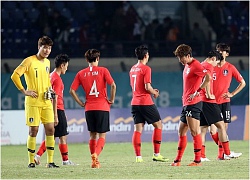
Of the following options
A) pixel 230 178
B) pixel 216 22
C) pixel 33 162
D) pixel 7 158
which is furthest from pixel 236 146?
pixel 216 22

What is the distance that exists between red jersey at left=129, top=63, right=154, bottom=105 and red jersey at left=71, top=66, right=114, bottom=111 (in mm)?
1149

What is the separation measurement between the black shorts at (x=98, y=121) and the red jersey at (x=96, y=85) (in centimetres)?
8

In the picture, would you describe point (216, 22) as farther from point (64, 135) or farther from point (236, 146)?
point (64, 135)

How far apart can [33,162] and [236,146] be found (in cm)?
708

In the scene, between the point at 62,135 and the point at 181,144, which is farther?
the point at 62,135

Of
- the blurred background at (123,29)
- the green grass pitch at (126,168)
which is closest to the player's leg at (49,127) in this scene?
the green grass pitch at (126,168)

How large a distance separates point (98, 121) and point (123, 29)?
15.1m

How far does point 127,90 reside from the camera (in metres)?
25.9

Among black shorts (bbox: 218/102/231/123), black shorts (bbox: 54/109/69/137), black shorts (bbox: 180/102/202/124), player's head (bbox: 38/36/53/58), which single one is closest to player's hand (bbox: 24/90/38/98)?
player's head (bbox: 38/36/53/58)

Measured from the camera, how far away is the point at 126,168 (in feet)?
47.4

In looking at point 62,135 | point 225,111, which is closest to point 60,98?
point 62,135

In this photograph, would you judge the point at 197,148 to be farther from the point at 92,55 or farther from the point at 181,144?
the point at 92,55

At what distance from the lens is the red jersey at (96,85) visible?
15.2 meters

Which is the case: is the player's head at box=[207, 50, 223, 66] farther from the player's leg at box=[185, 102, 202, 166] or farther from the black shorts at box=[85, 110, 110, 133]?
the black shorts at box=[85, 110, 110, 133]
